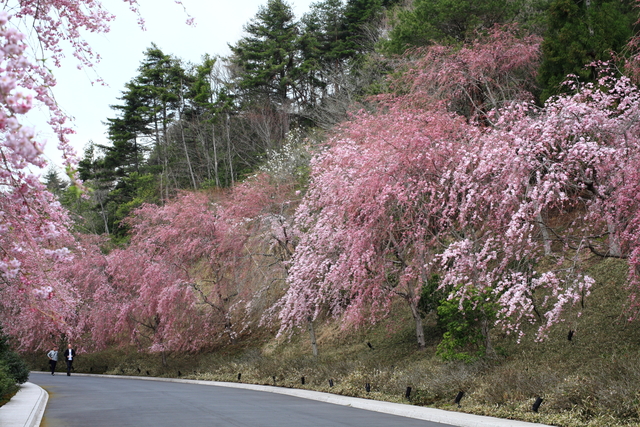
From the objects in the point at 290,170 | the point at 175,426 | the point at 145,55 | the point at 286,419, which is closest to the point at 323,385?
the point at 286,419

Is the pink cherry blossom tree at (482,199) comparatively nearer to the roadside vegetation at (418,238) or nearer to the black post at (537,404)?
the roadside vegetation at (418,238)

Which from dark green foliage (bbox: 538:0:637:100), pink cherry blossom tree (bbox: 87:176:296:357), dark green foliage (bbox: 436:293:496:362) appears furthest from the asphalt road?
dark green foliage (bbox: 538:0:637:100)

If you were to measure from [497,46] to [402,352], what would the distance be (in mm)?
11319

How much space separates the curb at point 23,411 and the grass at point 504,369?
7.98 m

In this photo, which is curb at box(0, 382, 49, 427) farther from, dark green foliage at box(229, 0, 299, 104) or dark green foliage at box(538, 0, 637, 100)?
dark green foliage at box(229, 0, 299, 104)

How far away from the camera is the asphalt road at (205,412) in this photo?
11.0m

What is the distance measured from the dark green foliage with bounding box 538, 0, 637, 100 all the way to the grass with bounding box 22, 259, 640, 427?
6.28 meters

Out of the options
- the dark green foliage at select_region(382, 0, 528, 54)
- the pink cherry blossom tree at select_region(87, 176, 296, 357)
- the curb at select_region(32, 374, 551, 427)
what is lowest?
the curb at select_region(32, 374, 551, 427)

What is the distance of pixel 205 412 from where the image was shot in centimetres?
1252

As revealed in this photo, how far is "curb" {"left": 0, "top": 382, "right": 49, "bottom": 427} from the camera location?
11.4m

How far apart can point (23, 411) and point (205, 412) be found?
4.23m

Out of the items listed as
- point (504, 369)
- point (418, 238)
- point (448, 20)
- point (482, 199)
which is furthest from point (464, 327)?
point (448, 20)

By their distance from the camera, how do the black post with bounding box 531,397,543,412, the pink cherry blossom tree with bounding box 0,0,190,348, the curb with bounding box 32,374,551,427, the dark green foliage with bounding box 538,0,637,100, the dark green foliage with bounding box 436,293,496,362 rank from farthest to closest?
1. the dark green foliage with bounding box 538,0,637,100
2. the dark green foliage with bounding box 436,293,496,362
3. the black post with bounding box 531,397,543,412
4. the curb with bounding box 32,374,551,427
5. the pink cherry blossom tree with bounding box 0,0,190,348

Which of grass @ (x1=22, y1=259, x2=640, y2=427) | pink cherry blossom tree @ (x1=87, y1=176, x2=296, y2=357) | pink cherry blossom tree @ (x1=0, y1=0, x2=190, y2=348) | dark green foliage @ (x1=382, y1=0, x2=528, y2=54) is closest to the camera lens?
pink cherry blossom tree @ (x1=0, y1=0, x2=190, y2=348)
